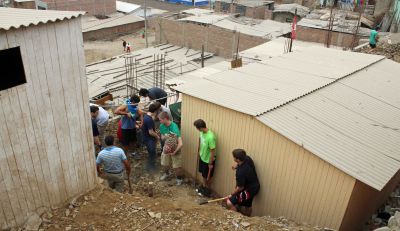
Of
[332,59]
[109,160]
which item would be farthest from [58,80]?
[332,59]

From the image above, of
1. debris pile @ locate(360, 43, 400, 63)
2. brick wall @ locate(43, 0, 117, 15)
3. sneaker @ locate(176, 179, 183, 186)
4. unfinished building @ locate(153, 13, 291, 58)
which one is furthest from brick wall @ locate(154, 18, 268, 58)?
sneaker @ locate(176, 179, 183, 186)

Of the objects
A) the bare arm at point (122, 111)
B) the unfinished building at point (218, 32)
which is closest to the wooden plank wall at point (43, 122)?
the bare arm at point (122, 111)

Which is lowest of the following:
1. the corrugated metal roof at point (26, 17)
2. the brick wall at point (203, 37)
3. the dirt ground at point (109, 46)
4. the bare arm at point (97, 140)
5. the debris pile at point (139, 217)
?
the dirt ground at point (109, 46)

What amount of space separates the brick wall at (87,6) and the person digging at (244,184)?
36.8 m

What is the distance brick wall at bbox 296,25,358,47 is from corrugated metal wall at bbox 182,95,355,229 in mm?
17718

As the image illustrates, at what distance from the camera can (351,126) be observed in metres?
7.72

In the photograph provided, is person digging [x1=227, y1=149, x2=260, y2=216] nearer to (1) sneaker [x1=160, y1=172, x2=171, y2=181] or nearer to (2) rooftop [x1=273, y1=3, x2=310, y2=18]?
(1) sneaker [x1=160, y1=172, x2=171, y2=181]

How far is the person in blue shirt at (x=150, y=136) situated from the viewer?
898cm

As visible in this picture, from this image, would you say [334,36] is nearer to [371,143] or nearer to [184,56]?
[184,56]

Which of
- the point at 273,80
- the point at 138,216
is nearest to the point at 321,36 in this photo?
the point at 273,80

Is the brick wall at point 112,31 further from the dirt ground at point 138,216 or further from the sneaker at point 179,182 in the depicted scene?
the dirt ground at point 138,216

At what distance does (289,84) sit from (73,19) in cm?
575

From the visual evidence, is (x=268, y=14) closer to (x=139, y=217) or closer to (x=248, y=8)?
(x=248, y=8)

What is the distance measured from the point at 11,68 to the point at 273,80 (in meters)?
6.54
